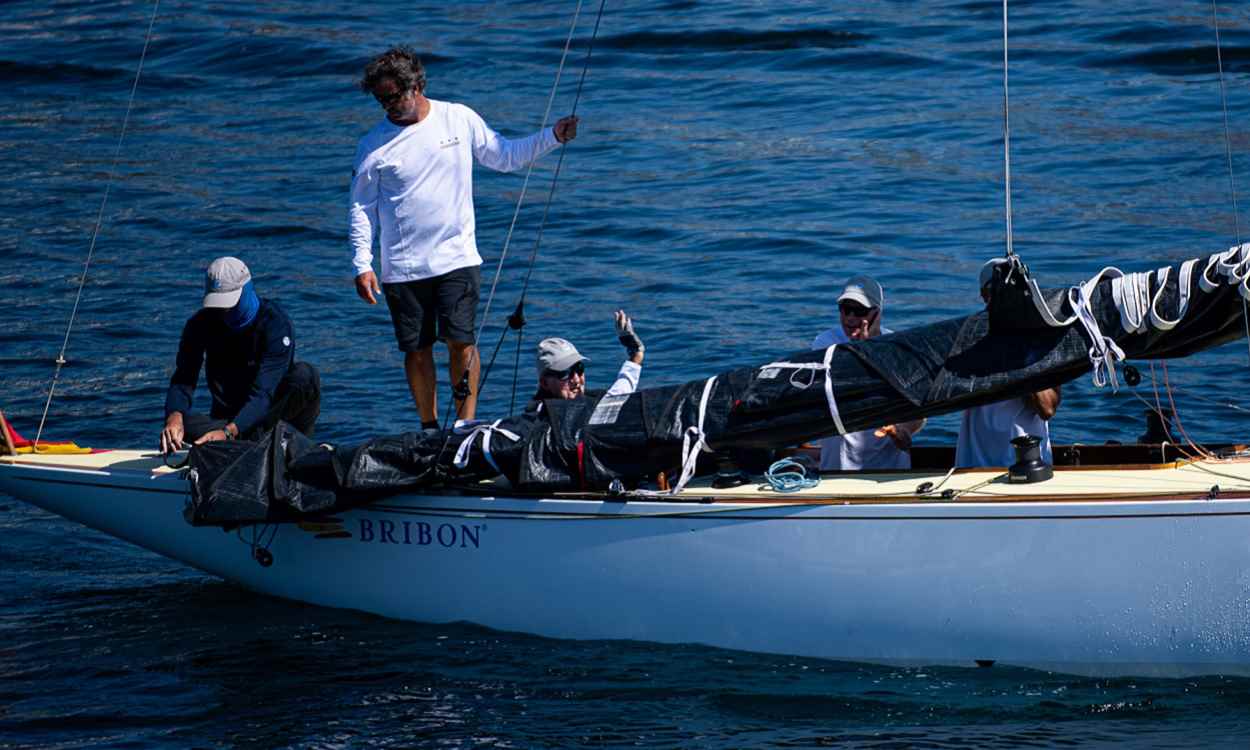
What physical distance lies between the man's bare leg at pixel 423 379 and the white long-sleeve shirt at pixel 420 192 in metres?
0.37

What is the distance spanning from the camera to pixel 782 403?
6.24 m

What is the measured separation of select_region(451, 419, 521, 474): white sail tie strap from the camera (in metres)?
6.59

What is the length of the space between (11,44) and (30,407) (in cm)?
1063

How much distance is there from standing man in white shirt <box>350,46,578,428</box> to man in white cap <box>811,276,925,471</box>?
163 cm

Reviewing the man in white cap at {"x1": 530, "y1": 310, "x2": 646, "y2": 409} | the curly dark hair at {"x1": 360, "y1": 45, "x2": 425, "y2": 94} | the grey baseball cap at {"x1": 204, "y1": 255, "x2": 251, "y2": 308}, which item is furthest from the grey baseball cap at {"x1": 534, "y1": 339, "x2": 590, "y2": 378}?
the curly dark hair at {"x1": 360, "y1": 45, "x2": 425, "y2": 94}

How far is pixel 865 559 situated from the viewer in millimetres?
6250

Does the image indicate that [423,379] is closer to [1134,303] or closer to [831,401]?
[831,401]

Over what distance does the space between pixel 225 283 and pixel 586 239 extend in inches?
271

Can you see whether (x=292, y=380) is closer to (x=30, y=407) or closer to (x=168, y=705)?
(x=168, y=705)

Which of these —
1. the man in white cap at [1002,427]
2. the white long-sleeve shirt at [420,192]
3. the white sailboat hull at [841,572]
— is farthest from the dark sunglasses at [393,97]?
the man in white cap at [1002,427]

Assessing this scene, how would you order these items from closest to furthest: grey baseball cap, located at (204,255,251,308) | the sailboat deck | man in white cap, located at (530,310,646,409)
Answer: the sailboat deck, man in white cap, located at (530,310,646,409), grey baseball cap, located at (204,255,251,308)

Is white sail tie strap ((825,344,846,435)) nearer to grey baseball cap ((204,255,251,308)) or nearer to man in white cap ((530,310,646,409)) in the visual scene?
man in white cap ((530,310,646,409))

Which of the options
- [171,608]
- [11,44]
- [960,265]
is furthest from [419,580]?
[11,44]

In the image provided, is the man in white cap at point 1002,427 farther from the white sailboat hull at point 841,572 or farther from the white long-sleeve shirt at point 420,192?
the white long-sleeve shirt at point 420,192
